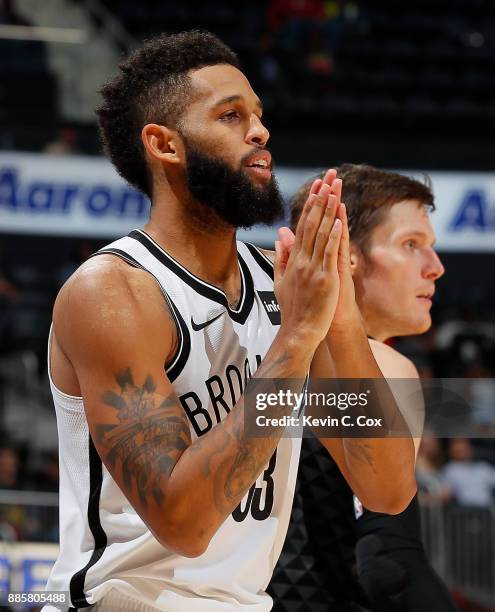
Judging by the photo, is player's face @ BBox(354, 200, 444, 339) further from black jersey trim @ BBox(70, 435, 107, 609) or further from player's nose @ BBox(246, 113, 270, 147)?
black jersey trim @ BBox(70, 435, 107, 609)

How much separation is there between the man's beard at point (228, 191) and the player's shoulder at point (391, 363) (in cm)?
66

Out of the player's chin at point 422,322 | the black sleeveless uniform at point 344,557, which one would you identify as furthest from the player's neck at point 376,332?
the black sleeveless uniform at point 344,557

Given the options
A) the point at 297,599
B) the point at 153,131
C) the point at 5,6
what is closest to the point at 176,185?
the point at 153,131

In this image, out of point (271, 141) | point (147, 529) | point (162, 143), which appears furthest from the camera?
point (271, 141)

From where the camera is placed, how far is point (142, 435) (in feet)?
7.23

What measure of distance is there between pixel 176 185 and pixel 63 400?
25.0 inches

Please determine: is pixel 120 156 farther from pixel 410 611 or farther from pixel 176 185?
pixel 410 611

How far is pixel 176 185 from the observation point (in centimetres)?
267

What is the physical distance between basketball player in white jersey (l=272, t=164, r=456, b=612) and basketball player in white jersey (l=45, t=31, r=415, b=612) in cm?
35

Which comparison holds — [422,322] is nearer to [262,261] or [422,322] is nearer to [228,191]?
[262,261]

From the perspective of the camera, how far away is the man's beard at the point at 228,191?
2562 mm

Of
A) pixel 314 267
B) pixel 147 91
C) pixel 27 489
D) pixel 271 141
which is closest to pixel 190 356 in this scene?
pixel 314 267

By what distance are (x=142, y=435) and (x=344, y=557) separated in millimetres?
1110

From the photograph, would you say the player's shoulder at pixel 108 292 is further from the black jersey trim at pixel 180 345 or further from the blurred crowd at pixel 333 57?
the blurred crowd at pixel 333 57
